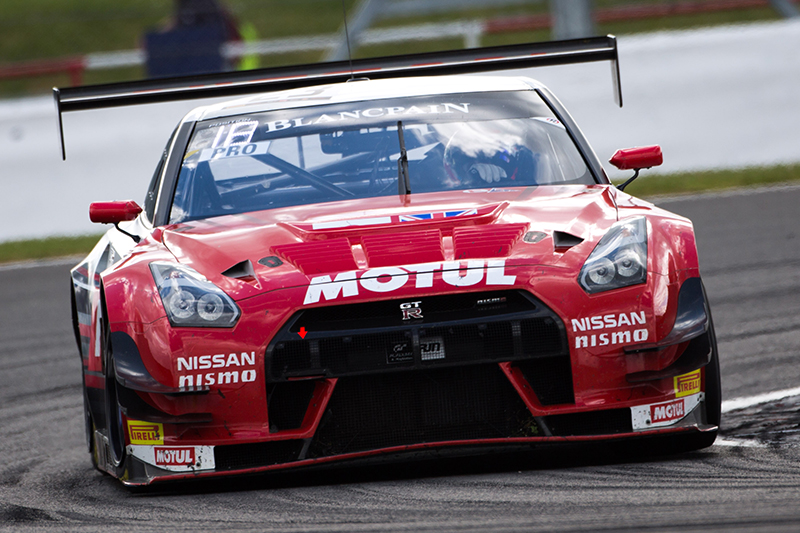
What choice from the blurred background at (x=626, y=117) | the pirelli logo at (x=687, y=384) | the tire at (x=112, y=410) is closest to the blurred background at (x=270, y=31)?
the blurred background at (x=626, y=117)

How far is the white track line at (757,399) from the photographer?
206 inches

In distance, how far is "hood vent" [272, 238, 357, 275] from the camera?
13.3 ft

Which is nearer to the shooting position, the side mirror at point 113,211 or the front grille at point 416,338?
the front grille at point 416,338

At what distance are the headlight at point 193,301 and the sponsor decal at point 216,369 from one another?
0.10 metres

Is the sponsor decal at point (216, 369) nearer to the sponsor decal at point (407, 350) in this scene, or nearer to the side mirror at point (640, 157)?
the sponsor decal at point (407, 350)

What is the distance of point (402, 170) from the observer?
198 inches

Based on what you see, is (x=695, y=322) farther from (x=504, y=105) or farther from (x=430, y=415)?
(x=504, y=105)

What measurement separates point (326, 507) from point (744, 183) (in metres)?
9.84

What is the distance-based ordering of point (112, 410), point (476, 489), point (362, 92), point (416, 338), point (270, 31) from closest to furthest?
1. point (476, 489)
2. point (416, 338)
3. point (112, 410)
4. point (362, 92)
5. point (270, 31)

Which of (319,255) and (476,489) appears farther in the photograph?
(319,255)

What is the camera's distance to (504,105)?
5328 mm

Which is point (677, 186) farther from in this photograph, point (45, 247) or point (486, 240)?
point (486, 240)

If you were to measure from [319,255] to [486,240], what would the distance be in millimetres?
531

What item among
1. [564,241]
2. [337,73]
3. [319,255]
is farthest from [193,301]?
[337,73]
